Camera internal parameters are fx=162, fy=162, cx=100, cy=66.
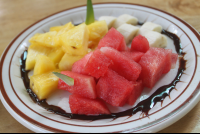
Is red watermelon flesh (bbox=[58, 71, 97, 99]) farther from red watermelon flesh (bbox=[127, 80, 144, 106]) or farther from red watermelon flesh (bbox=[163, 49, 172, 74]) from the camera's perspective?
red watermelon flesh (bbox=[163, 49, 172, 74])

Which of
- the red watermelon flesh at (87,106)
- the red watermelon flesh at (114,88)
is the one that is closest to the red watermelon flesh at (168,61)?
the red watermelon flesh at (114,88)

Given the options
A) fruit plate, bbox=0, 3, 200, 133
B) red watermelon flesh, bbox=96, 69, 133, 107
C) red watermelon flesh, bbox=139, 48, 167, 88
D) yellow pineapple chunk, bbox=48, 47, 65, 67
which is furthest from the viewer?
yellow pineapple chunk, bbox=48, 47, 65, 67

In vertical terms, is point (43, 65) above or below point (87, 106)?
above

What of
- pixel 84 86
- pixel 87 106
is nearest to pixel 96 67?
pixel 84 86

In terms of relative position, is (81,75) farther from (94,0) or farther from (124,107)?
(94,0)

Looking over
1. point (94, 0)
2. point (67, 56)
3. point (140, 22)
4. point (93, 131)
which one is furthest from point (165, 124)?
point (94, 0)

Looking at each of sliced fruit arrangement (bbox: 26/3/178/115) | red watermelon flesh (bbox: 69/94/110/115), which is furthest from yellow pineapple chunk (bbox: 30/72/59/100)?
red watermelon flesh (bbox: 69/94/110/115)

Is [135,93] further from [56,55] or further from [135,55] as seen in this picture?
[56,55]
